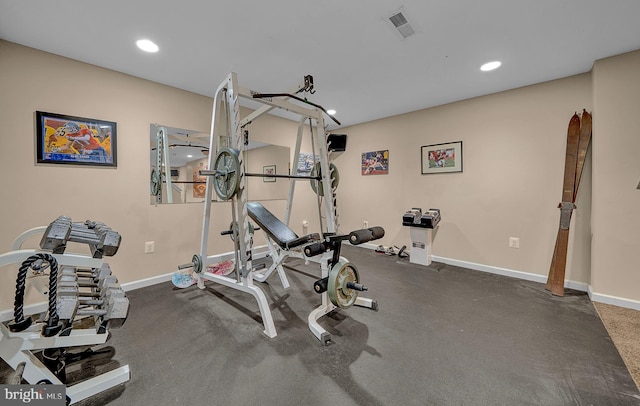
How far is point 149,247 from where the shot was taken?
266cm

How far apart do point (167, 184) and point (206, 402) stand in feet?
7.64

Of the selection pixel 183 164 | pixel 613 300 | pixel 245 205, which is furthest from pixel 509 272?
pixel 183 164

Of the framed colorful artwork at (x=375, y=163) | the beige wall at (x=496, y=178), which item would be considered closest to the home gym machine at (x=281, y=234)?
the beige wall at (x=496, y=178)

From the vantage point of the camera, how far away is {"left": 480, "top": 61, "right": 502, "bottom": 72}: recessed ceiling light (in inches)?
92.4

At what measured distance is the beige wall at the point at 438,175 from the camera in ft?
6.69

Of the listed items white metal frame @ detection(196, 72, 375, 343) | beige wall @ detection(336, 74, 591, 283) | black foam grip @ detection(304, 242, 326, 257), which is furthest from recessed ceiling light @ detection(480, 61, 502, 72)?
black foam grip @ detection(304, 242, 326, 257)

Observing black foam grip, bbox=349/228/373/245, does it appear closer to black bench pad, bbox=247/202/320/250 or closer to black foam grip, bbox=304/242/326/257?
black foam grip, bbox=304/242/326/257

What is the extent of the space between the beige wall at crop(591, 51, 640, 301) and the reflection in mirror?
3410mm

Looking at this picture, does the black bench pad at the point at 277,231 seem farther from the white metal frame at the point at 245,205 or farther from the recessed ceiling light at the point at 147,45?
the recessed ceiling light at the point at 147,45

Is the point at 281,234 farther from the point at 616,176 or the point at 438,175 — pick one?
the point at 616,176

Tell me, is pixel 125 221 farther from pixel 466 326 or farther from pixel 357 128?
pixel 357 128

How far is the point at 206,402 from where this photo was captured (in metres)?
1.21

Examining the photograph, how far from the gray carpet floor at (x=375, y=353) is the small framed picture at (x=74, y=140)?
1420 mm

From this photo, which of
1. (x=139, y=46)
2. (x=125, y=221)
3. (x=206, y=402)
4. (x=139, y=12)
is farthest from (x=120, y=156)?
(x=206, y=402)
